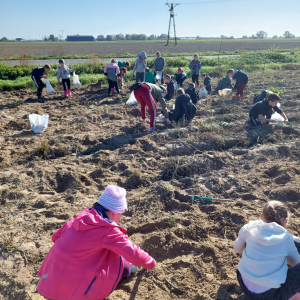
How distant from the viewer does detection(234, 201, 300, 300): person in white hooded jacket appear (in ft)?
6.21

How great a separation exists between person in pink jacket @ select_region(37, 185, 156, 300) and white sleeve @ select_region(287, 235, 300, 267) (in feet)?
3.41

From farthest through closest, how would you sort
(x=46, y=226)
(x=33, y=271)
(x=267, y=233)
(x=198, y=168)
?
(x=198, y=168), (x=46, y=226), (x=33, y=271), (x=267, y=233)

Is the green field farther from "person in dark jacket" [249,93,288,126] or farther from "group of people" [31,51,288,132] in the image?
"person in dark jacket" [249,93,288,126]

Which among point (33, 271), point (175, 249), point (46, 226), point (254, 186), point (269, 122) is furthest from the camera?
point (269, 122)

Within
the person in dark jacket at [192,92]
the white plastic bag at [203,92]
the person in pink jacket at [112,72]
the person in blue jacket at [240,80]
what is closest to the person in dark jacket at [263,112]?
the person in dark jacket at [192,92]

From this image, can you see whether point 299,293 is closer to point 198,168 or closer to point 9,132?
point 198,168

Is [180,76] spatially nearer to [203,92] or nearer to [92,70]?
[203,92]

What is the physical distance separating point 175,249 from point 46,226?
1.74 metres

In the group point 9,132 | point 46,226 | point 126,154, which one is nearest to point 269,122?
point 126,154

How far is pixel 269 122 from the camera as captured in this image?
21.1ft

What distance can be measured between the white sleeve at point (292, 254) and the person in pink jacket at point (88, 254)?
104 cm

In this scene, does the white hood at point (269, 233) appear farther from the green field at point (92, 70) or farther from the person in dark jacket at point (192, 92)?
the green field at point (92, 70)

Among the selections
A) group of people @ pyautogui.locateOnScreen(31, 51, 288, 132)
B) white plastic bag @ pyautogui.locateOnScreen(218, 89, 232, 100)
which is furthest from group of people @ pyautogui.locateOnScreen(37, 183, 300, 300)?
white plastic bag @ pyautogui.locateOnScreen(218, 89, 232, 100)

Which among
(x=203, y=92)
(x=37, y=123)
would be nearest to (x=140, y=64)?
(x=203, y=92)
